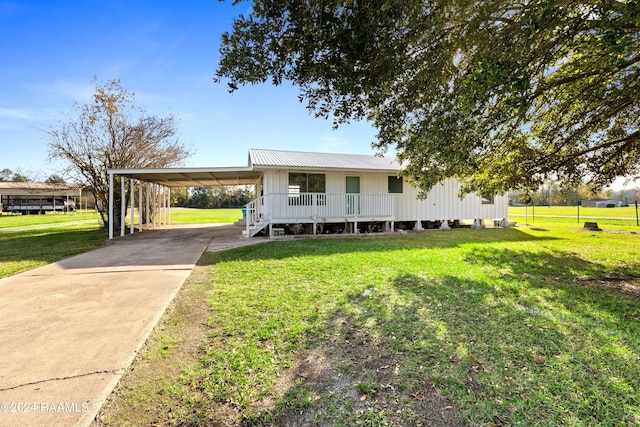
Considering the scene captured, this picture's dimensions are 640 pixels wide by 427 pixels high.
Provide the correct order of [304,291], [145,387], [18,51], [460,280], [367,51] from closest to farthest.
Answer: [145,387]
[367,51]
[304,291]
[460,280]
[18,51]

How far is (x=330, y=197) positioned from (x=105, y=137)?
11916 millimetres

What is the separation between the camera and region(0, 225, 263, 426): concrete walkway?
7.19 ft

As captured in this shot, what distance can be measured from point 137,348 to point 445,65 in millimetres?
6248

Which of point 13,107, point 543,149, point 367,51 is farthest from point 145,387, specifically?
point 13,107

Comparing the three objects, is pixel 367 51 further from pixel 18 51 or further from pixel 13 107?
pixel 13 107

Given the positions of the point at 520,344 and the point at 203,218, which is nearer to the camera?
the point at 520,344

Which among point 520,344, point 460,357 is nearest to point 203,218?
point 460,357

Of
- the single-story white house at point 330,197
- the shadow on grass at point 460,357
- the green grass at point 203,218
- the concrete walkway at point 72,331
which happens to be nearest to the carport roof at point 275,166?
the single-story white house at point 330,197

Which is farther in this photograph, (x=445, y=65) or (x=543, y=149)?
(x=543, y=149)

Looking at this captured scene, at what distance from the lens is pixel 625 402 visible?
2125 mm

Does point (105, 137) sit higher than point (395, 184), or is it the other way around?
point (105, 137)

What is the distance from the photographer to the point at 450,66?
546cm

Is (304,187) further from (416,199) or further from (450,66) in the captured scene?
A: (450,66)

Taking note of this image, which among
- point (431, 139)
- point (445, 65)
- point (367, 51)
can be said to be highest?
point (445, 65)
